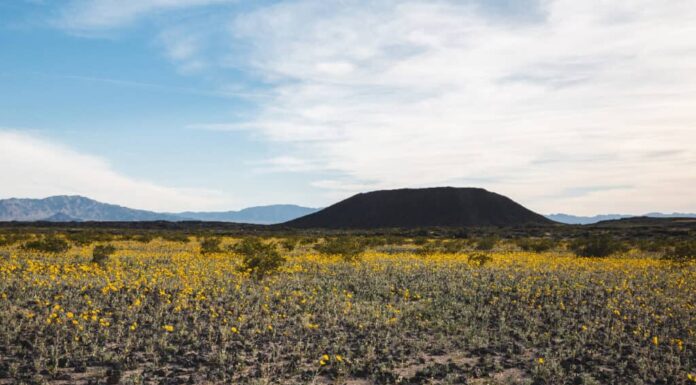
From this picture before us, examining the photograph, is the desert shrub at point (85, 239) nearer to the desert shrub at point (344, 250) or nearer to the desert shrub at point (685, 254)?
the desert shrub at point (344, 250)

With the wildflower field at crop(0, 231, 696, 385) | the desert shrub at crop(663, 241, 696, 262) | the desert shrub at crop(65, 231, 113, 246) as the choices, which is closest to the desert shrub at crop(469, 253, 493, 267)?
the wildflower field at crop(0, 231, 696, 385)

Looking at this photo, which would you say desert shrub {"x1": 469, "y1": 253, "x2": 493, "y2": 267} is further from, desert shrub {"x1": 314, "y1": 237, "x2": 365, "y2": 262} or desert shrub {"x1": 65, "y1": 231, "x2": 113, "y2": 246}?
desert shrub {"x1": 65, "y1": 231, "x2": 113, "y2": 246}

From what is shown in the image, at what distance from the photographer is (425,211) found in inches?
5645

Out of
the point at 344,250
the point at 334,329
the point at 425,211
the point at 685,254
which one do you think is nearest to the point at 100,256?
the point at 344,250

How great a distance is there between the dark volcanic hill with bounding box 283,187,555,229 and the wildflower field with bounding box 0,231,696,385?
120 meters

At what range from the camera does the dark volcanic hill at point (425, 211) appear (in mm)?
135125

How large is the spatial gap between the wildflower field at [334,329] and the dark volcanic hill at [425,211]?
120 meters

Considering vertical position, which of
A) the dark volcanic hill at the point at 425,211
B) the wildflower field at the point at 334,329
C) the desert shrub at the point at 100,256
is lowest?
the wildflower field at the point at 334,329

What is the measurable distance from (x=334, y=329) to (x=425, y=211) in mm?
135902

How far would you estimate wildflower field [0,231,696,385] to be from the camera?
7172 millimetres

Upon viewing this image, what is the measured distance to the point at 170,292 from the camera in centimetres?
1198

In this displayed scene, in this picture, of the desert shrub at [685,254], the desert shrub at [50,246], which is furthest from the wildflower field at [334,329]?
the desert shrub at [685,254]

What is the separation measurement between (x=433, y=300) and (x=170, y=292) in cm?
666

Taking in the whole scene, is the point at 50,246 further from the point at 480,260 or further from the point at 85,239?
the point at 480,260
